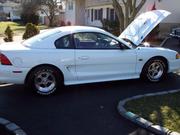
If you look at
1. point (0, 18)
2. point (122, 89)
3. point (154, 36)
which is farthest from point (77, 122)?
point (0, 18)

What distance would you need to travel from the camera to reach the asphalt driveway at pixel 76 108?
521 centimetres

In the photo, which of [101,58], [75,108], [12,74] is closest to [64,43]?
[101,58]

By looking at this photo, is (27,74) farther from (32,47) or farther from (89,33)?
(89,33)

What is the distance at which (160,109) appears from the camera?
6000 mm

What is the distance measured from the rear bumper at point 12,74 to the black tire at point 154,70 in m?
3.06

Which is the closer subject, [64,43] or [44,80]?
[44,80]

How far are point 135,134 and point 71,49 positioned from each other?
2.78 metres

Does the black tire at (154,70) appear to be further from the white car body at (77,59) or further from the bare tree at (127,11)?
the bare tree at (127,11)

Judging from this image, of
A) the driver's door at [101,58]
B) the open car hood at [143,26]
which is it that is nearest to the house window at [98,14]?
the open car hood at [143,26]

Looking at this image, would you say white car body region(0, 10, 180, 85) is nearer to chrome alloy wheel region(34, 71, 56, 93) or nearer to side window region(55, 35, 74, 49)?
side window region(55, 35, 74, 49)

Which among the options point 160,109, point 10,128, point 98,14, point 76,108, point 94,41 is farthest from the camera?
point 98,14

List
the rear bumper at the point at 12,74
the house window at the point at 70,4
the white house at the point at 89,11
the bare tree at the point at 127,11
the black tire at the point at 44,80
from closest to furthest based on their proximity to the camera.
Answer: the rear bumper at the point at 12,74
the black tire at the point at 44,80
the bare tree at the point at 127,11
the white house at the point at 89,11
the house window at the point at 70,4

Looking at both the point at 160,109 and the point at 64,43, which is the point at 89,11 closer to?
the point at 64,43

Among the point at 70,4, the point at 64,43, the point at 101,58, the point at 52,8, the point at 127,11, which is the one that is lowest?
the point at 101,58
